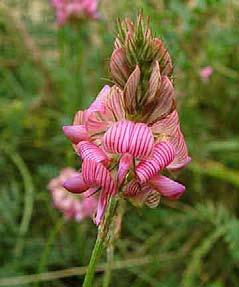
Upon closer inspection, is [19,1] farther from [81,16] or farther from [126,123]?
[126,123]

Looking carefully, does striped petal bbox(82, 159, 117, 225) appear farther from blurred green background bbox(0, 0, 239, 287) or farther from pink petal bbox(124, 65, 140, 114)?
blurred green background bbox(0, 0, 239, 287)

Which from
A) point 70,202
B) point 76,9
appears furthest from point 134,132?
point 76,9

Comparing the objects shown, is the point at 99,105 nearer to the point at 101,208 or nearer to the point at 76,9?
the point at 101,208

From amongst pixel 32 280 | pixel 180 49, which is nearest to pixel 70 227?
pixel 32 280

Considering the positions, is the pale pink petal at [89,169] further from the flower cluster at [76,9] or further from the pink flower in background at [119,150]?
the flower cluster at [76,9]

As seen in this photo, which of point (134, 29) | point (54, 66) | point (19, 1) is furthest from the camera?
point (19, 1)

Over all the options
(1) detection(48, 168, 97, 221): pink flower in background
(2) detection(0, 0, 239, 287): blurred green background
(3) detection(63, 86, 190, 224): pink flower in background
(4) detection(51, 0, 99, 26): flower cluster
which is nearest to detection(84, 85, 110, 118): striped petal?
(3) detection(63, 86, 190, 224): pink flower in background

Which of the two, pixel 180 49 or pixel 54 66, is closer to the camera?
pixel 180 49
